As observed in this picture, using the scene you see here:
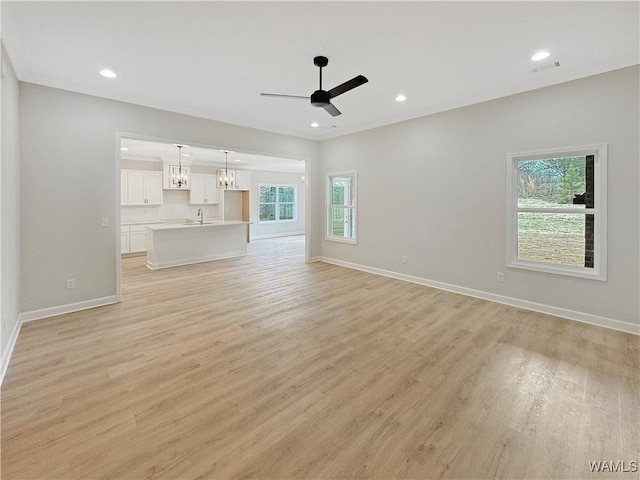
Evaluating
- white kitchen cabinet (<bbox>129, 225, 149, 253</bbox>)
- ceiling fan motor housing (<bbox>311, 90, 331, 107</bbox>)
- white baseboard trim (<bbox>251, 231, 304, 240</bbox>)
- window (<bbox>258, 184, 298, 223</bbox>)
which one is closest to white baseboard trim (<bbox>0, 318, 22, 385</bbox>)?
ceiling fan motor housing (<bbox>311, 90, 331, 107</bbox>)

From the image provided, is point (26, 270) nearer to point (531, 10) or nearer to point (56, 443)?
point (56, 443)

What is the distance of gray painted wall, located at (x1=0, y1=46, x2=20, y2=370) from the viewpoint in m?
2.62

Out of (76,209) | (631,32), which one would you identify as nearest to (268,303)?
(76,209)

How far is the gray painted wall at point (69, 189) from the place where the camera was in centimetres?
357

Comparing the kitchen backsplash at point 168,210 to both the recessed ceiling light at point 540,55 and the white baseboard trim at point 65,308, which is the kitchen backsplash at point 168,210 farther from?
the recessed ceiling light at point 540,55

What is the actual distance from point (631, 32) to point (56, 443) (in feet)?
17.7

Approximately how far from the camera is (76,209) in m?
3.90

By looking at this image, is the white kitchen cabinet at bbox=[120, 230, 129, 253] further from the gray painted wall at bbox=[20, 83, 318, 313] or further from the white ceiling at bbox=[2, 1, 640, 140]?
the white ceiling at bbox=[2, 1, 640, 140]

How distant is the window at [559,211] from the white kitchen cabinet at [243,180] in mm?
8504

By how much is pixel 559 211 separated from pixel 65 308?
21.2 ft

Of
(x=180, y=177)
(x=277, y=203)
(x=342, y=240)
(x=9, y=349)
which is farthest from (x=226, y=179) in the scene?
(x=9, y=349)

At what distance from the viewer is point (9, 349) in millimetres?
2746

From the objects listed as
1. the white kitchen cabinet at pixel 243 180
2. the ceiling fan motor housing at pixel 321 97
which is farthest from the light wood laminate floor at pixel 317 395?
the white kitchen cabinet at pixel 243 180

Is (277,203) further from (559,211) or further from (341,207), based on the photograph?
(559,211)
